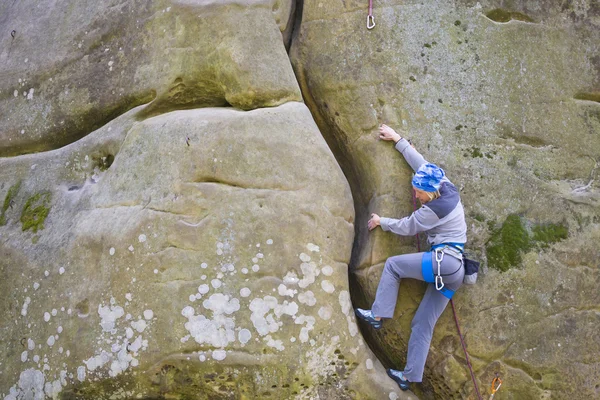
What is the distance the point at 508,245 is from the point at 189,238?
2.49m

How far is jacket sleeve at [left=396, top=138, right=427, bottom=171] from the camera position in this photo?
5476 mm

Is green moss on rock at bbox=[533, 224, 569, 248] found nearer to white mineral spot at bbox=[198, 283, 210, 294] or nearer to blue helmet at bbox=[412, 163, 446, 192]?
blue helmet at bbox=[412, 163, 446, 192]

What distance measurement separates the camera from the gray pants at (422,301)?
201 inches

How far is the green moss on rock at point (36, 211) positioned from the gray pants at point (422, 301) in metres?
2.91

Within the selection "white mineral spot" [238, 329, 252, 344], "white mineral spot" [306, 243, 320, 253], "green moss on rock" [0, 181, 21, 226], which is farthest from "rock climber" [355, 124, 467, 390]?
"green moss on rock" [0, 181, 21, 226]

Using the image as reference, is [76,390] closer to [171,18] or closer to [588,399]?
[171,18]

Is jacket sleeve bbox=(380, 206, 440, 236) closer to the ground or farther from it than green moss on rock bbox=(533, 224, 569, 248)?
farther from it

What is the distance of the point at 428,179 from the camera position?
5.11m

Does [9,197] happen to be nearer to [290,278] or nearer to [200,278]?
[200,278]

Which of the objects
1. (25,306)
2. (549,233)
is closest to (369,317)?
(549,233)

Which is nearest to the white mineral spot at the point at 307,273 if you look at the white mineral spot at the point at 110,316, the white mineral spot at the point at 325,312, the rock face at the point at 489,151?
the white mineral spot at the point at 325,312

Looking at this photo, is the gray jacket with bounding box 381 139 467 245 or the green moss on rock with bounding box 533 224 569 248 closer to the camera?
the gray jacket with bounding box 381 139 467 245

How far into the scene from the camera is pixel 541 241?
5.45 meters

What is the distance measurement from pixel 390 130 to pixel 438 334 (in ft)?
5.56
